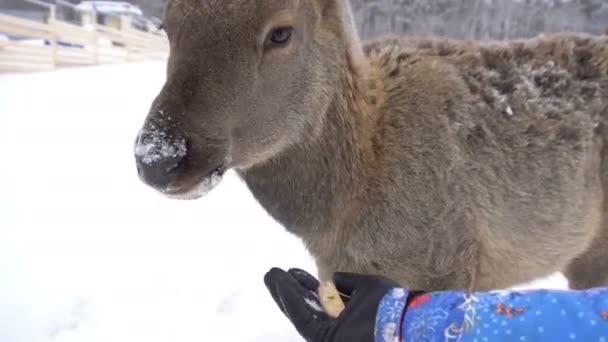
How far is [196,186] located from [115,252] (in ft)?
11.8

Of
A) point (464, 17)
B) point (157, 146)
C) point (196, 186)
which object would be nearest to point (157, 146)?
point (157, 146)

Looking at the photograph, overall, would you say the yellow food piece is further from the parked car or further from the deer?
the parked car

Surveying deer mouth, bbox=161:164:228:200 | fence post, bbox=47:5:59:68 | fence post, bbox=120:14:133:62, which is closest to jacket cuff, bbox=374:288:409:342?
deer mouth, bbox=161:164:228:200

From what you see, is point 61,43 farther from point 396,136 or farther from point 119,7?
point 396,136

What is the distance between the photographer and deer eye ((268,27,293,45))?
293cm

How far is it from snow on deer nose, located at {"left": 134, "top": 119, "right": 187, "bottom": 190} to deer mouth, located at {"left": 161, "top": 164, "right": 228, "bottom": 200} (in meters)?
0.06

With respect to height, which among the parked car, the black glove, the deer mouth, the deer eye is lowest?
the black glove

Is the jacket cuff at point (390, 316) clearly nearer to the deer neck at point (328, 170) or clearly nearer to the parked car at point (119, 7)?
the deer neck at point (328, 170)

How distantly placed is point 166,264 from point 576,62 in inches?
168

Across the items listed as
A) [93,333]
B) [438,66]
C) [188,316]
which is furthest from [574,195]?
[93,333]

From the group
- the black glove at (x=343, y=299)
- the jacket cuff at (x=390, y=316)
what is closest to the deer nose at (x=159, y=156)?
the black glove at (x=343, y=299)

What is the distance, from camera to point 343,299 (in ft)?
7.57

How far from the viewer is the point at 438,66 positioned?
146 inches

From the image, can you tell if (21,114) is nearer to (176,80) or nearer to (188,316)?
(188,316)
